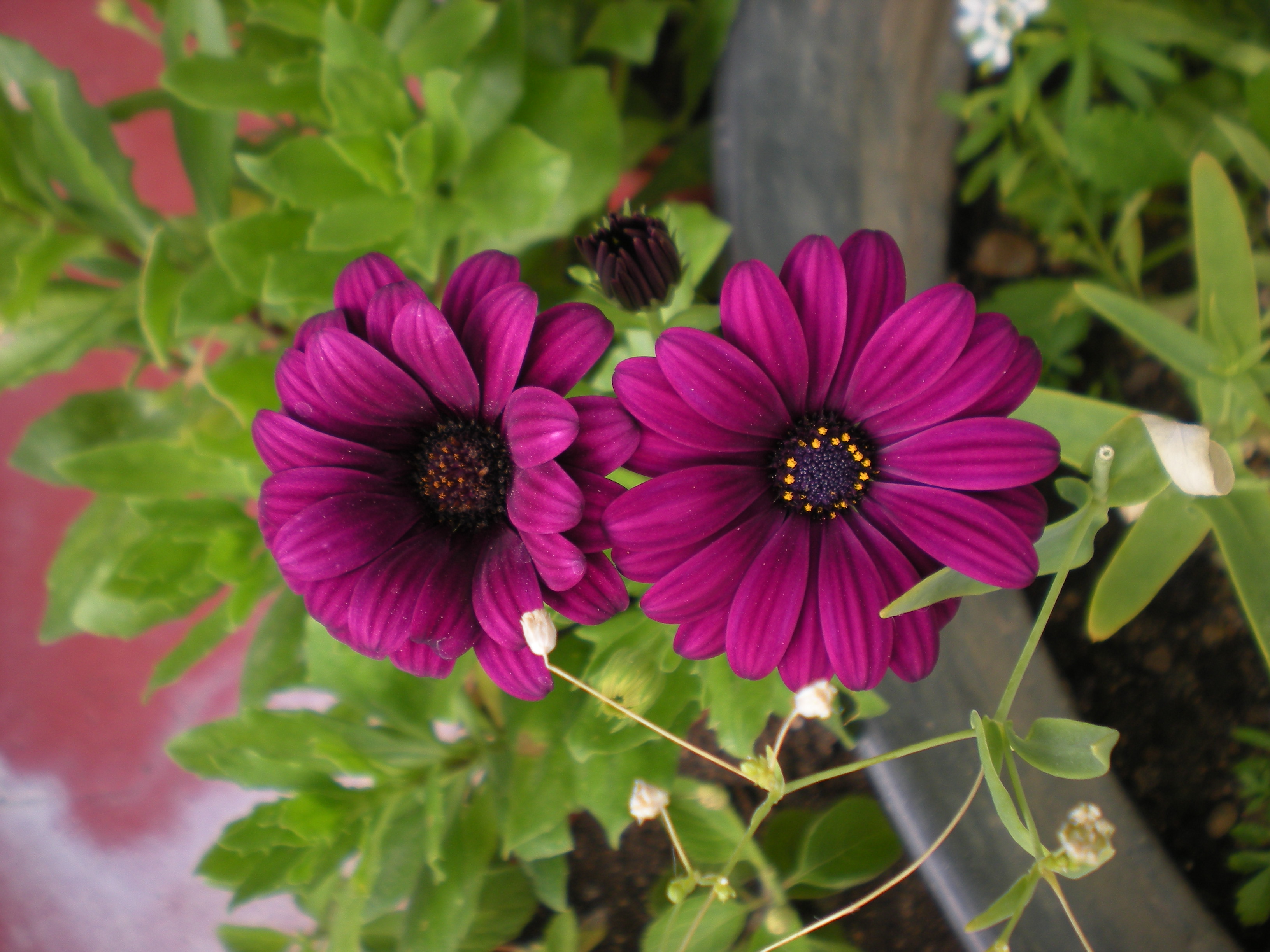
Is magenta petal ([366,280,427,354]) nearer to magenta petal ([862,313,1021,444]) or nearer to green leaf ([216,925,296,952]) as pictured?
magenta petal ([862,313,1021,444])

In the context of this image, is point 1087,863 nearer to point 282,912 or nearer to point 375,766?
point 375,766

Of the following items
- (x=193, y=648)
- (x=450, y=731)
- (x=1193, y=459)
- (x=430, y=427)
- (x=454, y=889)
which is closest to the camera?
(x=1193, y=459)

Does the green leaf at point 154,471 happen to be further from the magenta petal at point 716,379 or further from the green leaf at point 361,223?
the magenta petal at point 716,379

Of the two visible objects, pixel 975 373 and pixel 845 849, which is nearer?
pixel 975 373

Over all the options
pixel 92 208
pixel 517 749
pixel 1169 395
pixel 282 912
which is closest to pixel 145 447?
pixel 92 208

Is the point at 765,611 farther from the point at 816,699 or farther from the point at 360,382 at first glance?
the point at 360,382

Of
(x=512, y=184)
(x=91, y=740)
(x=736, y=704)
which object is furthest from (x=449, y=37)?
(x=91, y=740)

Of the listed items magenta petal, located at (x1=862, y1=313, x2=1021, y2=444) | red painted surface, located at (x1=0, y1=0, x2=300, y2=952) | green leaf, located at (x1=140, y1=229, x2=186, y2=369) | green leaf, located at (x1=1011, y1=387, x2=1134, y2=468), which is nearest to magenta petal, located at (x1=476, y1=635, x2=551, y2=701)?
magenta petal, located at (x1=862, y1=313, x2=1021, y2=444)
